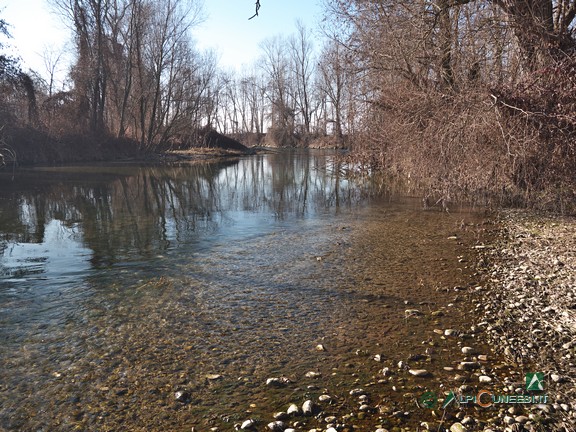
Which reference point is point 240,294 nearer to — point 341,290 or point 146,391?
point 341,290

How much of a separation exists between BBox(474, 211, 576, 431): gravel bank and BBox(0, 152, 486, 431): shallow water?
71cm

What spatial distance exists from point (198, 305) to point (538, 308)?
14.3 feet

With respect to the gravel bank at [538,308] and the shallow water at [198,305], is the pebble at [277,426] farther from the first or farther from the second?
the gravel bank at [538,308]

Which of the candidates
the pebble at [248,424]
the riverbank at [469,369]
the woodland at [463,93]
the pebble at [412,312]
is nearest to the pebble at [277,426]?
the riverbank at [469,369]

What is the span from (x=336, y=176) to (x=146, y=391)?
838 inches

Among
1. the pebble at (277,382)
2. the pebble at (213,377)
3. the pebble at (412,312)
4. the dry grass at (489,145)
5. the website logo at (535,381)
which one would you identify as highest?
the dry grass at (489,145)

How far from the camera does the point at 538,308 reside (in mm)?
5609

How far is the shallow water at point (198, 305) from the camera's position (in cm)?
403

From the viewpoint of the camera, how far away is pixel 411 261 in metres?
8.07

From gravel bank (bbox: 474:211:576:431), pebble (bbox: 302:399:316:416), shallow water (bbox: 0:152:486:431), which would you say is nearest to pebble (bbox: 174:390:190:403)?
shallow water (bbox: 0:152:486:431)

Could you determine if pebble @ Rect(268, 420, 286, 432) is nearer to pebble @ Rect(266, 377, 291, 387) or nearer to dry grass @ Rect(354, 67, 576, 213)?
pebble @ Rect(266, 377, 291, 387)

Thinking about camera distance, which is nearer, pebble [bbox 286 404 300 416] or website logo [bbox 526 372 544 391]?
pebble [bbox 286 404 300 416]

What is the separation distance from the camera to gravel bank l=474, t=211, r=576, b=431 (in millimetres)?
4039

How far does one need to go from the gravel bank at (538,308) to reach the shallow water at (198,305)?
2.32 ft
